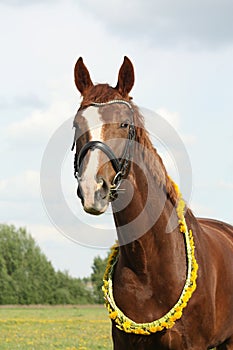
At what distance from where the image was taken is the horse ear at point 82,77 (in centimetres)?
526

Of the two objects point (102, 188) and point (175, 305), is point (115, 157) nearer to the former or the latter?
point (102, 188)

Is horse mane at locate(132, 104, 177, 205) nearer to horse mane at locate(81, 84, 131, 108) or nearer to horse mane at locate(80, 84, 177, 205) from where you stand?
horse mane at locate(80, 84, 177, 205)

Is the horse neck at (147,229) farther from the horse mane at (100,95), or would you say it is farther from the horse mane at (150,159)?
the horse mane at (100,95)

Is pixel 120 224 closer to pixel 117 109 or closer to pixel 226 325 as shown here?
pixel 117 109

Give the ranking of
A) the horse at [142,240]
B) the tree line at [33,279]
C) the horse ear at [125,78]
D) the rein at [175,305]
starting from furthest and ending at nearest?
the tree line at [33,279]
the rein at [175,305]
the horse ear at [125,78]
the horse at [142,240]

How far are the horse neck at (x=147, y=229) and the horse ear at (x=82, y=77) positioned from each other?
794mm

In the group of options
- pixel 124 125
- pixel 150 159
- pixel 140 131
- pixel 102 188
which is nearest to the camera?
pixel 102 188

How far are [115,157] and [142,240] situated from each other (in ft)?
2.96

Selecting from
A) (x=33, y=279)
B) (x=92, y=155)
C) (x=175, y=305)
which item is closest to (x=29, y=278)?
(x=33, y=279)

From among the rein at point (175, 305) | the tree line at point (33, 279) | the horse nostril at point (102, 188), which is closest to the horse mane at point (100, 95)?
the horse nostril at point (102, 188)

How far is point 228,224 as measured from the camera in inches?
301

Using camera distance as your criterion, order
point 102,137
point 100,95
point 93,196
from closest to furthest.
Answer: point 93,196 < point 102,137 < point 100,95

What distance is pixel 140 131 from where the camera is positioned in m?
5.11

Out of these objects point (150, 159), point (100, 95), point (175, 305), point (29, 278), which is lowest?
point (175, 305)
